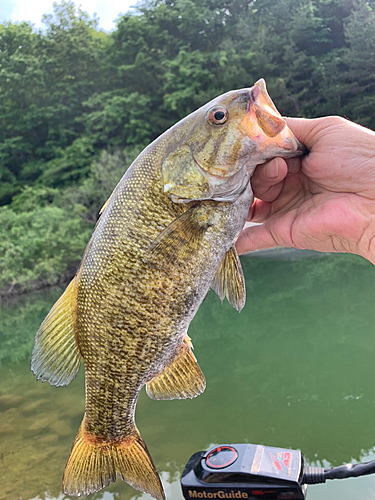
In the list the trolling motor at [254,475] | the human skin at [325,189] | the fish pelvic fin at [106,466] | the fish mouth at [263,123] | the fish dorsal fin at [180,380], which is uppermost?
the fish mouth at [263,123]

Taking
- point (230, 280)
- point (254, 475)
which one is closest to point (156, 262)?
point (230, 280)

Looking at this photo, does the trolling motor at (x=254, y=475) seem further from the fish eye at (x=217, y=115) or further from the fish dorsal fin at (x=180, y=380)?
the fish eye at (x=217, y=115)

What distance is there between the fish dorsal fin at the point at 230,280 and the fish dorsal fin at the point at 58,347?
0.66m

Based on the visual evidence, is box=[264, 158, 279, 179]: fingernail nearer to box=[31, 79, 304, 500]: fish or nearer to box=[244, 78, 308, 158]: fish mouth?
box=[31, 79, 304, 500]: fish

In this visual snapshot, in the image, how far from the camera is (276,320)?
9633 millimetres

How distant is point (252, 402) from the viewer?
20.8ft

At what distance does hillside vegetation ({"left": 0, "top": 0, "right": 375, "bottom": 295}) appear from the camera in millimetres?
19188

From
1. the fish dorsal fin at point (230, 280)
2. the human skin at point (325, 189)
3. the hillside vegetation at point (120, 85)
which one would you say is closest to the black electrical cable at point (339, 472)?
the human skin at point (325, 189)

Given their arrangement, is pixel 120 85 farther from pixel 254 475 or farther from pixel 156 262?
pixel 156 262

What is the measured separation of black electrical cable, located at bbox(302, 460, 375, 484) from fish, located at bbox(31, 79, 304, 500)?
1.49 metres

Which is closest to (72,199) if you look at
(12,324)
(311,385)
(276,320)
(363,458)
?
(12,324)

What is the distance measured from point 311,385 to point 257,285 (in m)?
6.07

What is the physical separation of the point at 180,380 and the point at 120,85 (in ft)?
93.7

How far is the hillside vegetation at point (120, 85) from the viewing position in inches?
755
